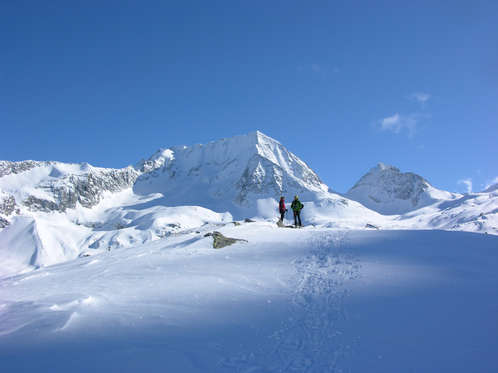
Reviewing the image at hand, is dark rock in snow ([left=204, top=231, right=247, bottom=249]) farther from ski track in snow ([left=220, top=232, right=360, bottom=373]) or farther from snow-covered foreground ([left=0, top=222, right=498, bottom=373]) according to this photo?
ski track in snow ([left=220, top=232, right=360, bottom=373])

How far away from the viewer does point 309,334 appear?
5598mm

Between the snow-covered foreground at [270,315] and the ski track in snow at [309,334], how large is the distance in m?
0.03

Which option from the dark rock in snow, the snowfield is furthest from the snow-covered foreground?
the dark rock in snow

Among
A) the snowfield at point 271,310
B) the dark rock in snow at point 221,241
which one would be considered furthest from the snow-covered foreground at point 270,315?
the dark rock in snow at point 221,241

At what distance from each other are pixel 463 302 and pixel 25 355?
827 cm

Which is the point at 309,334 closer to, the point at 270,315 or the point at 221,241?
the point at 270,315

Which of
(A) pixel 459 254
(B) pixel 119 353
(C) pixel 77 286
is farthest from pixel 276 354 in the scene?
(A) pixel 459 254

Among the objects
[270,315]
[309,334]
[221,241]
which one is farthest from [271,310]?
[221,241]

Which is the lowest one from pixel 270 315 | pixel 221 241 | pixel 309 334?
pixel 309 334

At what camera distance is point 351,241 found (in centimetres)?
1389

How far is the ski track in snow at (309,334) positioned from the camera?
468 cm

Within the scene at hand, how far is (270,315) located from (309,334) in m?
1.13

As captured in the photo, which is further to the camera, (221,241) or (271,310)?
(221,241)

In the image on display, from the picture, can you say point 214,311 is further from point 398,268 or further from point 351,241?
point 351,241
